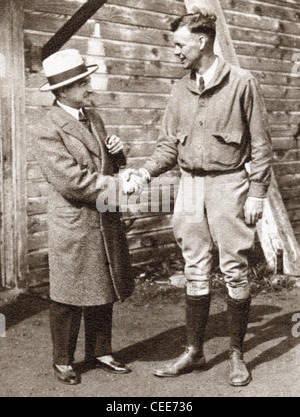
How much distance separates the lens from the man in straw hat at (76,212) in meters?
3.80

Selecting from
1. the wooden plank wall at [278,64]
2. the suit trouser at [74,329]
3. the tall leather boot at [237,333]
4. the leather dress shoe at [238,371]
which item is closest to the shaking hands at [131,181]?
the suit trouser at [74,329]

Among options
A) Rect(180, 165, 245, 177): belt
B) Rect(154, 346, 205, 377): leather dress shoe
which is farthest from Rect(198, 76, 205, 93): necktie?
Rect(154, 346, 205, 377): leather dress shoe

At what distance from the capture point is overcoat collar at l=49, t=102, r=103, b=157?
151 inches

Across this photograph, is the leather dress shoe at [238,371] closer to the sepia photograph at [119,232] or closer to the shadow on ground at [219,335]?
the sepia photograph at [119,232]

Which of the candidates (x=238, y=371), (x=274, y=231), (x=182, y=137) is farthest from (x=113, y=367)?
(x=274, y=231)

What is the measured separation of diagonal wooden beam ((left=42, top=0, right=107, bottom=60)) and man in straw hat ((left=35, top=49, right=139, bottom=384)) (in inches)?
53.3

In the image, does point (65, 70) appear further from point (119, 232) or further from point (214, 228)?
point (214, 228)

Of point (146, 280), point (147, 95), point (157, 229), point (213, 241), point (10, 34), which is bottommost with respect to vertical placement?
point (146, 280)

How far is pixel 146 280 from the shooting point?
6668 mm

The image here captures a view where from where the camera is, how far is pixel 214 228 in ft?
13.3

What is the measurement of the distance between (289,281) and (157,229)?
1.65m

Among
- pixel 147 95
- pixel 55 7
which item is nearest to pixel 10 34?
pixel 55 7

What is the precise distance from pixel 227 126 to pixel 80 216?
110 cm
